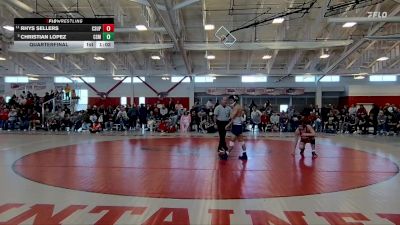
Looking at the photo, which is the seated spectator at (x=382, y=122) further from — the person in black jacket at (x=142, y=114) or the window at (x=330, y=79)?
the window at (x=330, y=79)

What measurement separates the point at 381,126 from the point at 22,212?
16.7 meters

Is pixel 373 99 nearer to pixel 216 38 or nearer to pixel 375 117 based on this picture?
pixel 375 117

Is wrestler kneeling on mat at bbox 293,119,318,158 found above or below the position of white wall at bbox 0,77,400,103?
below

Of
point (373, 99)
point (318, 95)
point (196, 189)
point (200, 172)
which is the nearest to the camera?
point (196, 189)

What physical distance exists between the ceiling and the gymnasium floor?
5896 mm

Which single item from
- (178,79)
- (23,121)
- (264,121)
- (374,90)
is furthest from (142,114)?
(374,90)

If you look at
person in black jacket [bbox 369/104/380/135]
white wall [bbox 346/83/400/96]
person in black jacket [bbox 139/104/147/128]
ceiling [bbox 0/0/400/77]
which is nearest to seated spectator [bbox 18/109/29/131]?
ceiling [bbox 0/0/400/77]

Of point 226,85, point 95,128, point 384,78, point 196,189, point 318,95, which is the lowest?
point 196,189

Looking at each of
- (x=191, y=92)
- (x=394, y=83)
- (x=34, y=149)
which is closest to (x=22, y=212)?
(x=34, y=149)

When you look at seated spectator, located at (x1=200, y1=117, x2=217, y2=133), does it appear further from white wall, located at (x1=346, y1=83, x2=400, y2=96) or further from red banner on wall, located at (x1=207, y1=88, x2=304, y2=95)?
white wall, located at (x1=346, y1=83, x2=400, y2=96)

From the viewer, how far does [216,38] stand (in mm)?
20531
